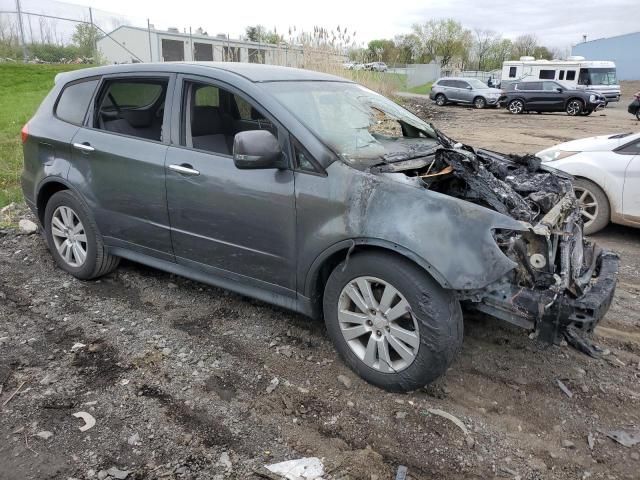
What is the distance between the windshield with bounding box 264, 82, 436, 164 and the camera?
328 centimetres

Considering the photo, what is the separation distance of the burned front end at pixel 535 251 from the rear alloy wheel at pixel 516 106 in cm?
2270

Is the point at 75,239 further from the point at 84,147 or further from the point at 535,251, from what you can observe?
the point at 535,251

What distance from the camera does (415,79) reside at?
48188 mm

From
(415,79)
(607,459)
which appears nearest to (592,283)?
(607,459)

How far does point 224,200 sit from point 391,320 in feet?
4.33

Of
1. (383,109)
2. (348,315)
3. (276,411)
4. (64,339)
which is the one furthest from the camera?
(383,109)

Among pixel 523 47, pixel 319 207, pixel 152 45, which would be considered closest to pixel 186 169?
pixel 319 207

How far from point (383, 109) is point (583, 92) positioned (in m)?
22.6

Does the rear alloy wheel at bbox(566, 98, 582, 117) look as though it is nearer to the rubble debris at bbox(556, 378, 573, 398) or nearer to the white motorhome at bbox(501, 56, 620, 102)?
the white motorhome at bbox(501, 56, 620, 102)

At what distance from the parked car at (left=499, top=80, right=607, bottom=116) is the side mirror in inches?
931

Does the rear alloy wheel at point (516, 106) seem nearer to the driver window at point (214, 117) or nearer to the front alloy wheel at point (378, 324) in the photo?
the driver window at point (214, 117)

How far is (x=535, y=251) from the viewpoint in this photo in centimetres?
283

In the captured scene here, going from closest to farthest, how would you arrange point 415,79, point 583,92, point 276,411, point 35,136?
point 276,411 < point 35,136 < point 583,92 < point 415,79

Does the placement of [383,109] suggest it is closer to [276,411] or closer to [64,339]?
[276,411]
